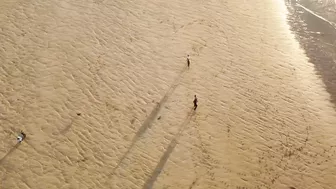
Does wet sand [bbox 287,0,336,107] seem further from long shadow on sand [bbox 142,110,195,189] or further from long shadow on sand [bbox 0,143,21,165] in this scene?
long shadow on sand [bbox 0,143,21,165]

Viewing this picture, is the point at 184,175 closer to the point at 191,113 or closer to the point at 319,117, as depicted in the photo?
the point at 191,113

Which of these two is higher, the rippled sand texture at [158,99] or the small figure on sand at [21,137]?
the rippled sand texture at [158,99]

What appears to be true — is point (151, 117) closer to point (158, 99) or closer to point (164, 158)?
point (158, 99)

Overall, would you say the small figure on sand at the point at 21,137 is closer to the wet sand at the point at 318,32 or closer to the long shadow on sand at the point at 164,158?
the long shadow on sand at the point at 164,158

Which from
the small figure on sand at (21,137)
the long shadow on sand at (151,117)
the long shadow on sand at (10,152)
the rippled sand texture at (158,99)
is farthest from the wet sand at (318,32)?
the long shadow on sand at (10,152)

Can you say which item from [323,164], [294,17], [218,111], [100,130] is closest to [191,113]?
[218,111]

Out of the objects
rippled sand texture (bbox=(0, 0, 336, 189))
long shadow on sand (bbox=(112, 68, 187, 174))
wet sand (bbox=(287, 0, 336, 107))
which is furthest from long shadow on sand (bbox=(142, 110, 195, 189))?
wet sand (bbox=(287, 0, 336, 107))
